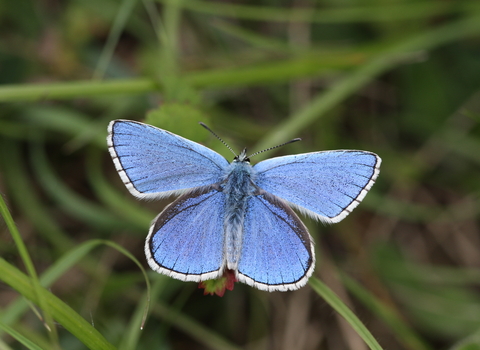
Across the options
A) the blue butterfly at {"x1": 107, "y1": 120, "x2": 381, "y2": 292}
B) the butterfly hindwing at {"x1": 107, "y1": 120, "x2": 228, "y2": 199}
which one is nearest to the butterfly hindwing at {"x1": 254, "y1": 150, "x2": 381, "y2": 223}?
the blue butterfly at {"x1": 107, "y1": 120, "x2": 381, "y2": 292}

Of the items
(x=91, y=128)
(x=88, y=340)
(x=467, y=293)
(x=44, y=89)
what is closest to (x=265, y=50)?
(x=91, y=128)

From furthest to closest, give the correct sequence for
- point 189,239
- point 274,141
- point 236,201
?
point 274,141 < point 236,201 < point 189,239

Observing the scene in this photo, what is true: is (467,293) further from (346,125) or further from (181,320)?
(181,320)

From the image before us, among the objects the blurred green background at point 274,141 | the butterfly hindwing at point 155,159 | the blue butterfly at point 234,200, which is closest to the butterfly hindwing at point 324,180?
the blue butterfly at point 234,200

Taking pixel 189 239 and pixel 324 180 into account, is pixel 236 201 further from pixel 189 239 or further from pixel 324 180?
pixel 324 180

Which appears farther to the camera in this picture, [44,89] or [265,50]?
[265,50]

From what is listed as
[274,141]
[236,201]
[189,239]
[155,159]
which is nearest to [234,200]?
[236,201]

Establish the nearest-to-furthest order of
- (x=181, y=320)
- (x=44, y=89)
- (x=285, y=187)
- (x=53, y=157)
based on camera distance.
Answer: (x=285, y=187)
(x=44, y=89)
(x=181, y=320)
(x=53, y=157)
